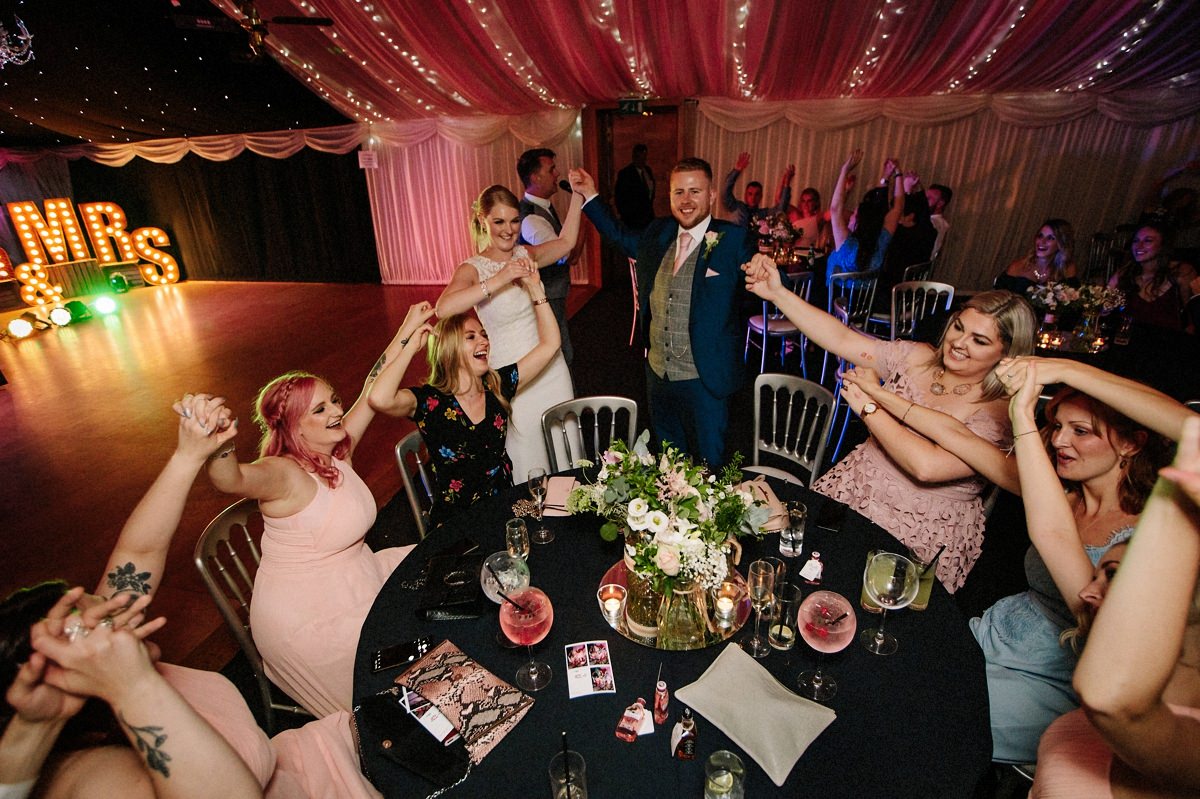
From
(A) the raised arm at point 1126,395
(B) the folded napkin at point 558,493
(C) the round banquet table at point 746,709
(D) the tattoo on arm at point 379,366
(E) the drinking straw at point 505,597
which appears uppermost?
(A) the raised arm at point 1126,395

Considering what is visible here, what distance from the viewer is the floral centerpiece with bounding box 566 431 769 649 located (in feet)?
4.49

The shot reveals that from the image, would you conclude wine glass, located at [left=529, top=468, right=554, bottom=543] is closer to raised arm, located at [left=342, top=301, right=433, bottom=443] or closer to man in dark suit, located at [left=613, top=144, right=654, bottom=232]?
raised arm, located at [left=342, top=301, right=433, bottom=443]

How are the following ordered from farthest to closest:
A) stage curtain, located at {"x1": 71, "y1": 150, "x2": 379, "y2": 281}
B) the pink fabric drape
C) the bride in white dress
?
stage curtain, located at {"x1": 71, "y1": 150, "x2": 379, "y2": 281}, the pink fabric drape, the bride in white dress

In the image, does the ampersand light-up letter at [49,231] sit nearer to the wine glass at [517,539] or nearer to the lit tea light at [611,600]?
the wine glass at [517,539]

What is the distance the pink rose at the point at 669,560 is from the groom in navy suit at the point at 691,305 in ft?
5.95

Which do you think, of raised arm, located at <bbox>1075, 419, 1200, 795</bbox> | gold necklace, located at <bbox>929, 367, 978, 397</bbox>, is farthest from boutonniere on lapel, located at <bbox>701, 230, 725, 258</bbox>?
raised arm, located at <bbox>1075, 419, 1200, 795</bbox>

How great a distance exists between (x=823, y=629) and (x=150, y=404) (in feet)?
22.2

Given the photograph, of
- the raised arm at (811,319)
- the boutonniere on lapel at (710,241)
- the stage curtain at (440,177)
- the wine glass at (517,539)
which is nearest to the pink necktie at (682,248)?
the boutonniere on lapel at (710,241)

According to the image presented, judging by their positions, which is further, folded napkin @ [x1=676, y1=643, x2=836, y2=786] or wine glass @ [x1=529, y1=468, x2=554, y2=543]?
wine glass @ [x1=529, y1=468, x2=554, y2=543]

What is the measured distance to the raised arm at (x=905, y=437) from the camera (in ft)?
7.10

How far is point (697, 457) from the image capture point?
11.3ft

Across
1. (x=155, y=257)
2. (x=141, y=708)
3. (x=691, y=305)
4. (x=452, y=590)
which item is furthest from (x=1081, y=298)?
(x=155, y=257)

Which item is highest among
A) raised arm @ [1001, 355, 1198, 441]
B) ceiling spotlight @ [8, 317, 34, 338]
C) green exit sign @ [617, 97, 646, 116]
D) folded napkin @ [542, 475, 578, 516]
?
green exit sign @ [617, 97, 646, 116]

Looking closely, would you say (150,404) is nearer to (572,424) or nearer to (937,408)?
(572,424)
